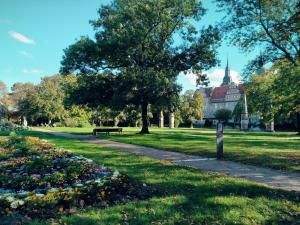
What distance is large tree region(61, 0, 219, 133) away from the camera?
27234mm

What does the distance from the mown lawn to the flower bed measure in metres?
0.45

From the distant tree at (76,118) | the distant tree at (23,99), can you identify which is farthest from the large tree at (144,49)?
the distant tree at (23,99)

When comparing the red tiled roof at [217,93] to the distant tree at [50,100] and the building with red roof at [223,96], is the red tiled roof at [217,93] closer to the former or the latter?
the building with red roof at [223,96]

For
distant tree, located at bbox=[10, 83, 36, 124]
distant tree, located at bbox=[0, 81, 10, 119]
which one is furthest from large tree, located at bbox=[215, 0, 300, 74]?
distant tree, located at bbox=[0, 81, 10, 119]

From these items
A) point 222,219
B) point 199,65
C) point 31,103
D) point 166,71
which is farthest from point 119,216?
point 31,103

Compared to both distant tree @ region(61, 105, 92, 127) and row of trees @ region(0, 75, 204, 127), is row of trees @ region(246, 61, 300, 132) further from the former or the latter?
distant tree @ region(61, 105, 92, 127)

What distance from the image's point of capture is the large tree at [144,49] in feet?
89.4

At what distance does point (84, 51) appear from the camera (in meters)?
28.8

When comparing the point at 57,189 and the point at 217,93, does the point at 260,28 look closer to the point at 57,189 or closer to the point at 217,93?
the point at 57,189

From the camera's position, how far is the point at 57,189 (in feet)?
21.7

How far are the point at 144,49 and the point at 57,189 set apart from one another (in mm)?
24085

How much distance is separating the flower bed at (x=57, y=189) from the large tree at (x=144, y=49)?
57.8ft

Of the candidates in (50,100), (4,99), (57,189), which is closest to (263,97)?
(57,189)

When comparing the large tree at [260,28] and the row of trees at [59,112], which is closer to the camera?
the large tree at [260,28]
